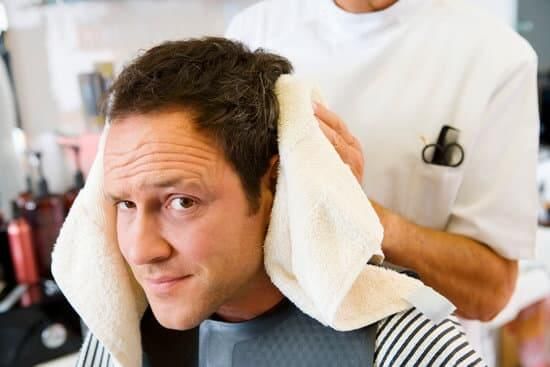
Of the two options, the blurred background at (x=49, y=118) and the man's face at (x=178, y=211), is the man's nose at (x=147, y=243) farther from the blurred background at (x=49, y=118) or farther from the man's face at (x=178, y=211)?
the blurred background at (x=49, y=118)

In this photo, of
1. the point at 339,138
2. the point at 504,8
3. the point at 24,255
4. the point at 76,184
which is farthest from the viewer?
the point at 504,8

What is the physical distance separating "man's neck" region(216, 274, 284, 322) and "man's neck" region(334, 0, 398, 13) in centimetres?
58

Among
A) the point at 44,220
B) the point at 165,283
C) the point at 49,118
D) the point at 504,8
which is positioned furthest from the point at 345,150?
the point at 504,8

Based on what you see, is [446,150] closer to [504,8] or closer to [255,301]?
[255,301]

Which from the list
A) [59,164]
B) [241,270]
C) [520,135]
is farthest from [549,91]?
[241,270]

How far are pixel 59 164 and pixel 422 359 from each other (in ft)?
4.70

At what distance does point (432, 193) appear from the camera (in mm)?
1143

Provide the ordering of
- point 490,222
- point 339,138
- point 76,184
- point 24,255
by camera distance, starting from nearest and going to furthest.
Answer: point 339,138, point 490,222, point 24,255, point 76,184

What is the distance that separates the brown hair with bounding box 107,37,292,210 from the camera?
825 millimetres

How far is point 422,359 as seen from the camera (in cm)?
82

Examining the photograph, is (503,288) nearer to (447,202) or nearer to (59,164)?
(447,202)

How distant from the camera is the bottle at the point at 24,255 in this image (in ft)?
5.47

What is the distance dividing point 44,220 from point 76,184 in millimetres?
166

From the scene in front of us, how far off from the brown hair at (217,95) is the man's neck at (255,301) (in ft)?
0.54
